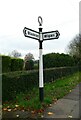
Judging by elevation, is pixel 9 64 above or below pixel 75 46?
below

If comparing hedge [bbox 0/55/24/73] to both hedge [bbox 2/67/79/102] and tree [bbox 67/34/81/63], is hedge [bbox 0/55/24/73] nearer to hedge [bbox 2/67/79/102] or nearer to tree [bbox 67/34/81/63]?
hedge [bbox 2/67/79/102]

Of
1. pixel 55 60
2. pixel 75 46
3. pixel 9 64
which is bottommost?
pixel 9 64

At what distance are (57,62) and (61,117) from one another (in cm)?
2187

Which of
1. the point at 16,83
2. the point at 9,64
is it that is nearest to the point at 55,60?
the point at 9,64

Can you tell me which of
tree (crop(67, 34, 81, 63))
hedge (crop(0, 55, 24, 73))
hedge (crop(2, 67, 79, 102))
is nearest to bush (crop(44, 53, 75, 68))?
hedge (crop(0, 55, 24, 73))

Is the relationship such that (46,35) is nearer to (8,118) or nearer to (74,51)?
(8,118)

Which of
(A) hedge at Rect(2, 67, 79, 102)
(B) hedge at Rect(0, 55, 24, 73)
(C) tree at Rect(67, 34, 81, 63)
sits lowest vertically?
(A) hedge at Rect(2, 67, 79, 102)

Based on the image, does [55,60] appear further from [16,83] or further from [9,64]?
[16,83]

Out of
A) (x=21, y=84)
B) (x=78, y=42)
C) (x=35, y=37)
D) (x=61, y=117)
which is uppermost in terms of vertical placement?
(x=78, y=42)

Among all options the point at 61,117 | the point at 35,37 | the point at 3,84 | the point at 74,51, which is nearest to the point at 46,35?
the point at 35,37

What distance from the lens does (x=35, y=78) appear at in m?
11.9

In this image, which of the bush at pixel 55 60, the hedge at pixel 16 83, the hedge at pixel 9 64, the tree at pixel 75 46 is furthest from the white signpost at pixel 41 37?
the tree at pixel 75 46

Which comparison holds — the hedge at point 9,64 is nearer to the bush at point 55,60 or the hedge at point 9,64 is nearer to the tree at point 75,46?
the bush at point 55,60

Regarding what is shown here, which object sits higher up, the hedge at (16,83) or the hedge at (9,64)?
the hedge at (9,64)
